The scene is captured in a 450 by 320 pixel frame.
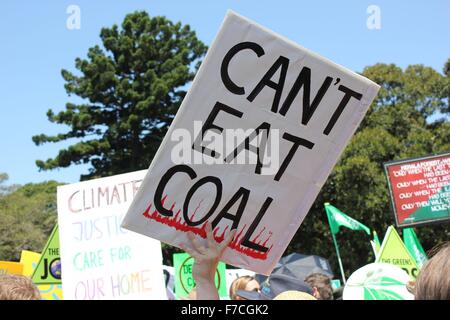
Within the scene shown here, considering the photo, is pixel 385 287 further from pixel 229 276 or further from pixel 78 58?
pixel 78 58

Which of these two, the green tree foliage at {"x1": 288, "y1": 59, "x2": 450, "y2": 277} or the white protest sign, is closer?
the white protest sign

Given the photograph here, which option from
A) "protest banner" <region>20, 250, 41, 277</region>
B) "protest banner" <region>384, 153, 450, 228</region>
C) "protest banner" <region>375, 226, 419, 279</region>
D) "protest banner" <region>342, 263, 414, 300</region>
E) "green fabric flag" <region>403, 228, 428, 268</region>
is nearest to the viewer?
"protest banner" <region>342, 263, 414, 300</region>

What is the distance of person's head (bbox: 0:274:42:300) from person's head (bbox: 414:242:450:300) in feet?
4.44

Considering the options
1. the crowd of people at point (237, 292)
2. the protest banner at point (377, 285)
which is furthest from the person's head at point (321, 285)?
the crowd of people at point (237, 292)

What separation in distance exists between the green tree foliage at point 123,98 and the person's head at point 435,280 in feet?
106

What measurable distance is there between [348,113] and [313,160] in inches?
10.1

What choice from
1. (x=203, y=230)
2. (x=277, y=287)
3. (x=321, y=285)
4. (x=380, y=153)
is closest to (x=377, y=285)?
(x=321, y=285)

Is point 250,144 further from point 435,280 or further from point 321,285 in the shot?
point 321,285

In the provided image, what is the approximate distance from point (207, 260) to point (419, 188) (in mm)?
11440

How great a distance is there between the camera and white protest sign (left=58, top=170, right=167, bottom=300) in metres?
5.83

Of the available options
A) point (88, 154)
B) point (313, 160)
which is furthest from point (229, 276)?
point (88, 154)

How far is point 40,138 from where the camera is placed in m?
34.3

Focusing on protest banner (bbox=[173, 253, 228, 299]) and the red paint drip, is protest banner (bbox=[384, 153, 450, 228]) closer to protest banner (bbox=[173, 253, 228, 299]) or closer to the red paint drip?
protest banner (bbox=[173, 253, 228, 299])

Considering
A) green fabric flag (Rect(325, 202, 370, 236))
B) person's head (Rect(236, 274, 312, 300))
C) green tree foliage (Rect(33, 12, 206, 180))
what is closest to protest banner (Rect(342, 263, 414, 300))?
person's head (Rect(236, 274, 312, 300))
